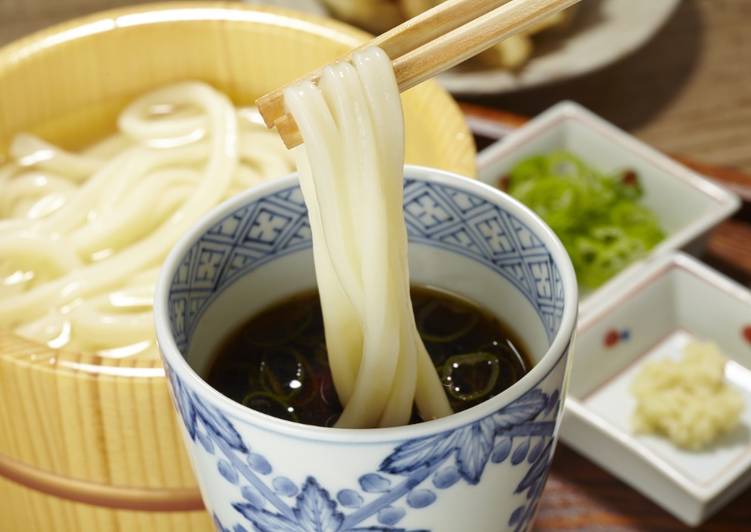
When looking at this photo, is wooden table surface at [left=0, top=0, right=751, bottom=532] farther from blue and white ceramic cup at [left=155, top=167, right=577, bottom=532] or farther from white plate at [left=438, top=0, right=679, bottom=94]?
blue and white ceramic cup at [left=155, top=167, right=577, bottom=532]

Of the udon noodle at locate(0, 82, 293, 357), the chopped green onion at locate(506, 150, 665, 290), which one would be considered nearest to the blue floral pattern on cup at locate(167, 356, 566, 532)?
the udon noodle at locate(0, 82, 293, 357)

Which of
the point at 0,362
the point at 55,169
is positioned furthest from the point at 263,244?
the point at 55,169

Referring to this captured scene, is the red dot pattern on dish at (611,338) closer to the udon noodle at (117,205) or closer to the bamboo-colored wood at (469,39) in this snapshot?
the udon noodle at (117,205)

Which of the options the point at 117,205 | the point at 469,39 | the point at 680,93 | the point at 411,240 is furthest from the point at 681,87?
the point at 469,39

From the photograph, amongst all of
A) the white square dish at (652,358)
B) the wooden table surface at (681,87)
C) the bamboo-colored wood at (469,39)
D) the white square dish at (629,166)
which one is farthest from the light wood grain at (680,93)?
the bamboo-colored wood at (469,39)

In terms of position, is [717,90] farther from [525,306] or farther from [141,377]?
[141,377]
